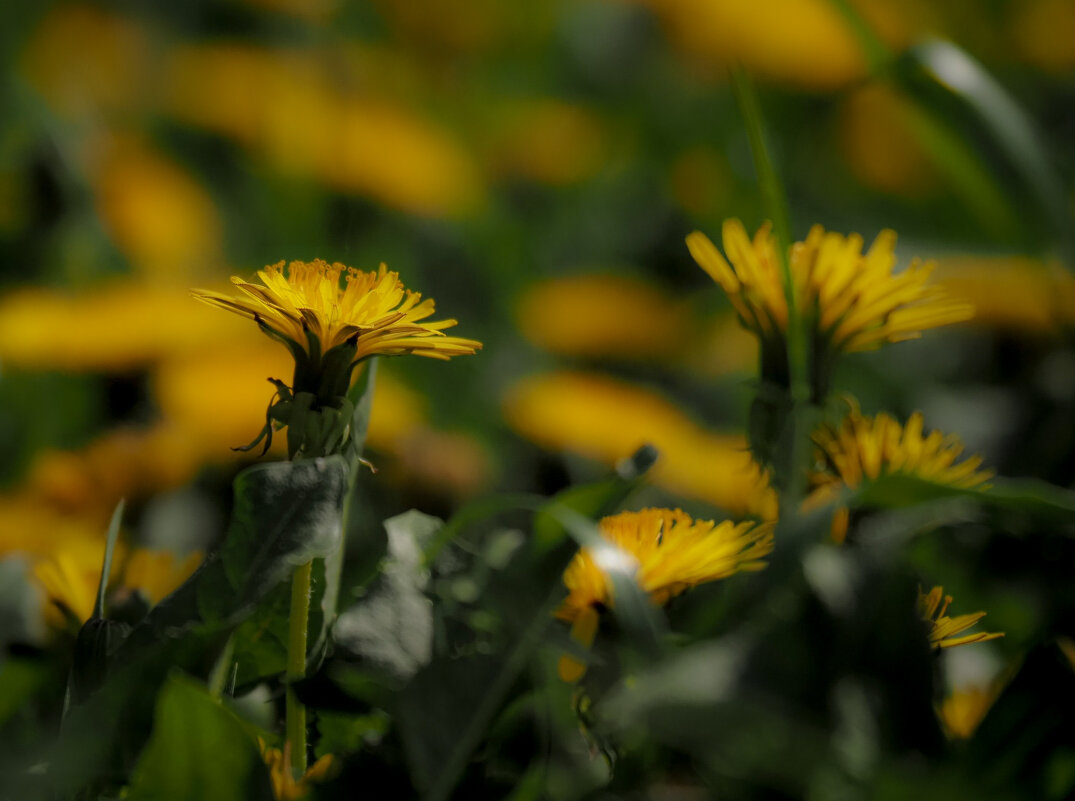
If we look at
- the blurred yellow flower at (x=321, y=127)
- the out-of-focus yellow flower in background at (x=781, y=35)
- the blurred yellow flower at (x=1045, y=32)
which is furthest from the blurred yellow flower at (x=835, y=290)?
the blurred yellow flower at (x=1045, y=32)

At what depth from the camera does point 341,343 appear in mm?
275

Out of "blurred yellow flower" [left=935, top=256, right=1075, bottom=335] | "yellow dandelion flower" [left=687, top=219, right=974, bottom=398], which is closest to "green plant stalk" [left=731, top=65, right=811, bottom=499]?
"yellow dandelion flower" [left=687, top=219, right=974, bottom=398]

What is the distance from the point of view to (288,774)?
0.28 metres

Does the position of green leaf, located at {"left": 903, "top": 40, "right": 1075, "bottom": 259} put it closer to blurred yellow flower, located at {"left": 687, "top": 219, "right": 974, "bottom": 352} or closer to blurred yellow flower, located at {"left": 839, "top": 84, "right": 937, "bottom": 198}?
blurred yellow flower, located at {"left": 687, "top": 219, "right": 974, "bottom": 352}

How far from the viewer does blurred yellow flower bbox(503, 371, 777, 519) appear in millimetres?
825

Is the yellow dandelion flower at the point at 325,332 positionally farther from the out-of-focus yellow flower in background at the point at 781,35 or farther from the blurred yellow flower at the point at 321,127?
the out-of-focus yellow flower in background at the point at 781,35

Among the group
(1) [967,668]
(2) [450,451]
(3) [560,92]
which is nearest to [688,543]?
(1) [967,668]

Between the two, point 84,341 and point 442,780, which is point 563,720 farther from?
point 84,341

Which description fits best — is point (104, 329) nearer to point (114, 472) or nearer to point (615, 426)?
point (114, 472)

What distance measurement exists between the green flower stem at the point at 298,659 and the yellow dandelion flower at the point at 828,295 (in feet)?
0.46

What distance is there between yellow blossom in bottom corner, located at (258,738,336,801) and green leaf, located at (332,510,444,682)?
3cm

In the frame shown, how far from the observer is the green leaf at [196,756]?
9.4 inches

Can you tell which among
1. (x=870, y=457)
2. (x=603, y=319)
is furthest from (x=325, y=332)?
(x=603, y=319)

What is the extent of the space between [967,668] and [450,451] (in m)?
0.38
